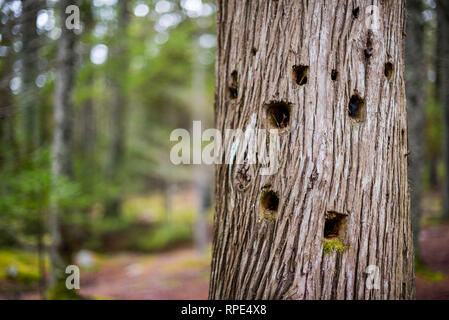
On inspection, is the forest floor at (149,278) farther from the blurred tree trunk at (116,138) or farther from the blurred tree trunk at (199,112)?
the blurred tree trunk at (116,138)

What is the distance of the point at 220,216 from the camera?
2689mm

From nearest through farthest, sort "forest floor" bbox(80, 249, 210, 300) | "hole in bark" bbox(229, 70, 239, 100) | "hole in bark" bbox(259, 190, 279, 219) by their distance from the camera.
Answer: "hole in bark" bbox(259, 190, 279, 219) < "hole in bark" bbox(229, 70, 239, 100) < "forest floor" bbox(80, 249, 210, 300)

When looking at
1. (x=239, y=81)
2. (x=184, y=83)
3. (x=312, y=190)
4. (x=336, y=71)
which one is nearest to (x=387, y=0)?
(x=336, y=71)

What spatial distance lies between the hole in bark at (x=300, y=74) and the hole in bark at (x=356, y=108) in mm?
382

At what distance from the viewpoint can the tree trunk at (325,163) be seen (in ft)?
7.72

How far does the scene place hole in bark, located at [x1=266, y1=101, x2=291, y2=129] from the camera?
2.48m

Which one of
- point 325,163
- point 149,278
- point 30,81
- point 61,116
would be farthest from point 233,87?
point 30,81

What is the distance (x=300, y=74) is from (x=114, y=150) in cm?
1426

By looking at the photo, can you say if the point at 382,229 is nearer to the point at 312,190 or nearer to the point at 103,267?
the point at 312,190

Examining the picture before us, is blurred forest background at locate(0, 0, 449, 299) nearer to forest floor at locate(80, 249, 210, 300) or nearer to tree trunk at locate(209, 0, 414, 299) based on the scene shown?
forest floor at locate(80, 249, 210, 300)

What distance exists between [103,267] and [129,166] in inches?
253

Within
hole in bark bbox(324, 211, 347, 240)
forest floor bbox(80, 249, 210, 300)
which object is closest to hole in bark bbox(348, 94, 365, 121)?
hole in bark bbox(324, 211, 347, 240)

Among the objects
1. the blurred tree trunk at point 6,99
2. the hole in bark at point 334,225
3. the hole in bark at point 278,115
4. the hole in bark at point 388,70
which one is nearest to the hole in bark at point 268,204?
the hole in bark at point 334,225

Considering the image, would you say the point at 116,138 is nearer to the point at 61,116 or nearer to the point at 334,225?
the point at 61,116
